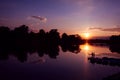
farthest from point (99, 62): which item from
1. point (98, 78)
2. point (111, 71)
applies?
point (98, 78)

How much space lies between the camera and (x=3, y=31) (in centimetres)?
11569

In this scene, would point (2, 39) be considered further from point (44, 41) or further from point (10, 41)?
point (44, 41)

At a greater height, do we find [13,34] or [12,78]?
[13,34]

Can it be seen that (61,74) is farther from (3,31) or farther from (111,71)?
(3,31)

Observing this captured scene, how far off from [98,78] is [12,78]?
14.2 metres

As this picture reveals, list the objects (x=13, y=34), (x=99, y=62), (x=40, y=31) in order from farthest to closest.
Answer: (x=40, y=31), (x=13, y=34), (x=99, y=62)

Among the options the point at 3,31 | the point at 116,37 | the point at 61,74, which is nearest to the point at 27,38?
the point at 3,31

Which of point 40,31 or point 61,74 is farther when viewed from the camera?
point 40,31

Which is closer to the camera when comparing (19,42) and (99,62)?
(99,62)

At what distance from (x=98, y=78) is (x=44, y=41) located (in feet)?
394

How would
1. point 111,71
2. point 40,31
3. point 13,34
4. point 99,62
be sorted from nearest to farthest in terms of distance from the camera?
1. point 111,71
2. point 99,62
3. point 13,34
4. point 40,31

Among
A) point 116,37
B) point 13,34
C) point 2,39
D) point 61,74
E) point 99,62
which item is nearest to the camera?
point 61,74

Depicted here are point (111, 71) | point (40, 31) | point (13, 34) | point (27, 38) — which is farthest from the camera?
point (40, 31)

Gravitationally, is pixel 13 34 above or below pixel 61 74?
above
